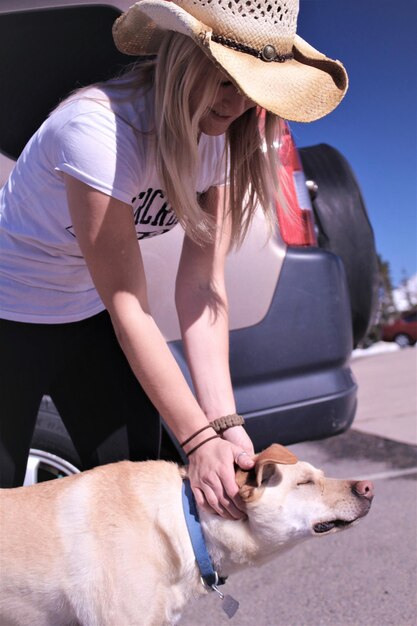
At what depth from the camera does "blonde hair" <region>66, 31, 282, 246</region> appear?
1.74 m

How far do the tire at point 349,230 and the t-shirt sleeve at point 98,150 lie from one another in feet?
5.77

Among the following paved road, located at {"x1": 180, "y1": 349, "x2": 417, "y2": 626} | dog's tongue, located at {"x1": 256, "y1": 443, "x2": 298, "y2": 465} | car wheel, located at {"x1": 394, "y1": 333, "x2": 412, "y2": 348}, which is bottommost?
car wheel, located at {"x1": 394, "y1": 333, "x2": 412, "y2": 348}

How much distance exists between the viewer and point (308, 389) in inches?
116

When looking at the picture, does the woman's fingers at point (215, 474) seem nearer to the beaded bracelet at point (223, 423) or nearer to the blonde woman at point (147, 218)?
the blonde woman at point (147, 218)

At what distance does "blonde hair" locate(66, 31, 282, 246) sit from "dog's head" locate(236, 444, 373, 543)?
717 millimetres

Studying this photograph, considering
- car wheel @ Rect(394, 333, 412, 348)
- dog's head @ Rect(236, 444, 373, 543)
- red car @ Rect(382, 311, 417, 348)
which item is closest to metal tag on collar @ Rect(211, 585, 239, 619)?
dog's head @ Rect(236, 444, 373, 543)

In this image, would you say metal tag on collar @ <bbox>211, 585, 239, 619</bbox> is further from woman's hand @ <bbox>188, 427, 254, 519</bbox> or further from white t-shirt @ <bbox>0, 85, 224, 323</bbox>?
white t-shirt @ <bbox>0, 85, 224, 323</bbox>

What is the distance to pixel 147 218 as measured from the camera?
2121 millimetres

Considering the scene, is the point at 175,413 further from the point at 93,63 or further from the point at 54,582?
the point at 93,63

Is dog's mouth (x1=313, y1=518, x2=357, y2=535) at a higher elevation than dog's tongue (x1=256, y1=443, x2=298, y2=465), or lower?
lower

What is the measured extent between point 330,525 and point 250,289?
115 centimetres

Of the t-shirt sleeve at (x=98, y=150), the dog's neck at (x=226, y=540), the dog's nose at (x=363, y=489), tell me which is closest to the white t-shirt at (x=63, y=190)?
the t-shirt sleeve at (x=98, y=150)

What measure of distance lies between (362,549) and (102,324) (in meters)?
1.72

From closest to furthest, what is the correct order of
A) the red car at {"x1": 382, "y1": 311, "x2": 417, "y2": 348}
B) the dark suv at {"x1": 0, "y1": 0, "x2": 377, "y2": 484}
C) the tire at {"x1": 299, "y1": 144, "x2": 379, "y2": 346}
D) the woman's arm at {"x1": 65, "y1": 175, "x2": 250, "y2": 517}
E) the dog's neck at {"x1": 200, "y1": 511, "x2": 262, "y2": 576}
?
the woman's arm at {"x1": 65, "y1": 175, "x2": 250, "y2": 517}, the dog's neck at {"x1": 200, "y1": 511, "x2": 262, "y2": 576}, the dark suv at {"x1": 0, "y1": 0, "x2": 377, "y2": 484}, the tire at {"x1": 299, "y1": 144, "x2": 379, "y2": 346}, the red car at {"x1": 382, "y1": 311, "x2": 417, "y2": 348}
